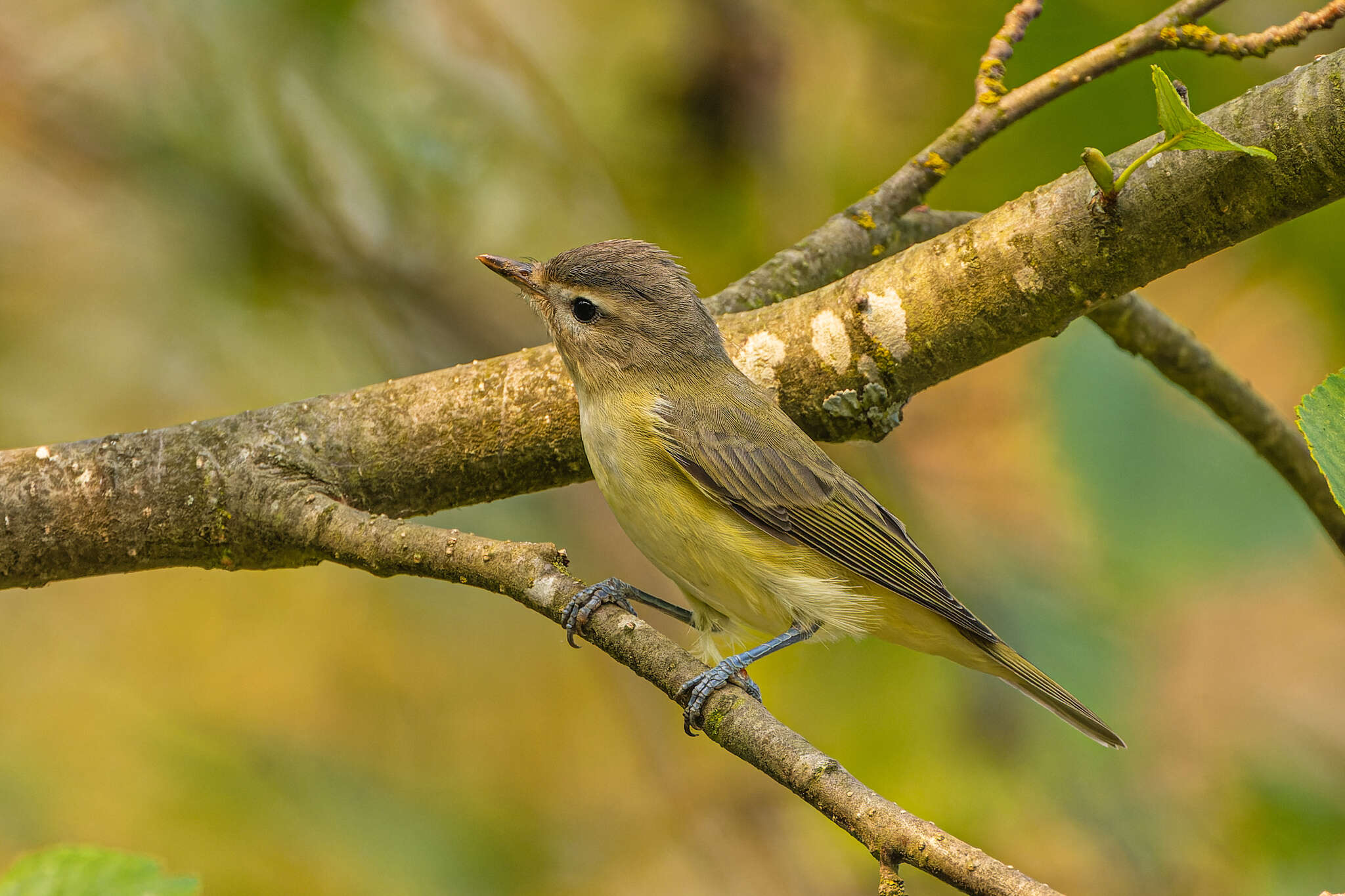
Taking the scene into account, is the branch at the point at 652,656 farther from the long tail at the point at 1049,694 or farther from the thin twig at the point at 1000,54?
the thin twig at the point at 1000,54

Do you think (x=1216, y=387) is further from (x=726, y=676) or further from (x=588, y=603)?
(x=588, y=603)

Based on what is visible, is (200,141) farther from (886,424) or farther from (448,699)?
(886,424)

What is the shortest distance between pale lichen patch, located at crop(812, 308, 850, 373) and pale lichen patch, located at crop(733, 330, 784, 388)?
132mm

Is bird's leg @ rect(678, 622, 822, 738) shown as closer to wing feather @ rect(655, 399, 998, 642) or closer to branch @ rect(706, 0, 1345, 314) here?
wing feather @ rect(655, 399, 998, 642)

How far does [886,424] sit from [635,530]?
2.49ft

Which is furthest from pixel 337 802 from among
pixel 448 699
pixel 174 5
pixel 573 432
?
pixel 174 5

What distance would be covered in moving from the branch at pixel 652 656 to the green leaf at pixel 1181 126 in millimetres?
1149

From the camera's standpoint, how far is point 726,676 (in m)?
2.06

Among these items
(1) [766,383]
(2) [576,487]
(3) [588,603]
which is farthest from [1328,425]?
(2) [576,487]

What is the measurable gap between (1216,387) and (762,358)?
1.62m

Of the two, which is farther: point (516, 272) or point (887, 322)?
point (516, 272)

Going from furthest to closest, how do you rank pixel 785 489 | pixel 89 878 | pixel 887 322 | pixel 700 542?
pixel 785 489 < pixel 700 542 < pixel 887 322 < pixel 89 878

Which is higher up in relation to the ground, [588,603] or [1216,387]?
[1216,387]

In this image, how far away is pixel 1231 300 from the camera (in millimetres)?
4793
